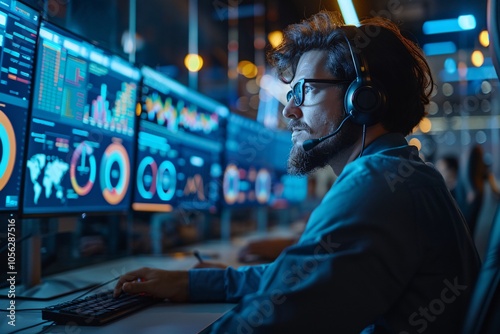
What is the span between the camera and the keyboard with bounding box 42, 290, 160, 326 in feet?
2.86

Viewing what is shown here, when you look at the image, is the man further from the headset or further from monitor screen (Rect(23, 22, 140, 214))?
monitor screen (Rect(23, 22, 140, 214))

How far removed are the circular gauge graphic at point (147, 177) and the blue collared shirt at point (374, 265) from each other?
2.89 feet

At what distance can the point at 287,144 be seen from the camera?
134 inches

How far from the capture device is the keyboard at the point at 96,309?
34.4 inches

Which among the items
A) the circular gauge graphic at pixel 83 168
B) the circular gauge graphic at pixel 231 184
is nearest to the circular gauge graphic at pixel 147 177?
the circular gauge graphic at pixel 83 168

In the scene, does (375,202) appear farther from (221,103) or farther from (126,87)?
(221,103)

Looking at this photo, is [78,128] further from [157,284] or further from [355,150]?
[355,150]

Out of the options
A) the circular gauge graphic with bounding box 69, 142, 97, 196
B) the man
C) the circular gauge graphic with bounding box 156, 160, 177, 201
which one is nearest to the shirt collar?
the man

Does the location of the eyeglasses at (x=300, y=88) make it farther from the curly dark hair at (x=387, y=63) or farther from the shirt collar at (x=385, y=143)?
the shirt collar at (x=385, y=143)

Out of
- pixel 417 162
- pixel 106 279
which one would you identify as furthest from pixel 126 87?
pixel 417 162

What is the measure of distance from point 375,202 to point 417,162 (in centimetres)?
18

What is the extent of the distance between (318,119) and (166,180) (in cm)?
83

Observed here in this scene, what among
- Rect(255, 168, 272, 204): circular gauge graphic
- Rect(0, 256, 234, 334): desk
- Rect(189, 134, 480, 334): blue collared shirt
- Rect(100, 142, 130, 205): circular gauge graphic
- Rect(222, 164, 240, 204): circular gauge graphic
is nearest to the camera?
Rect(189, 134, 480, 334): blue collared shirt

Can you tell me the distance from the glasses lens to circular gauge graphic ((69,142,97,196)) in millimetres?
598
